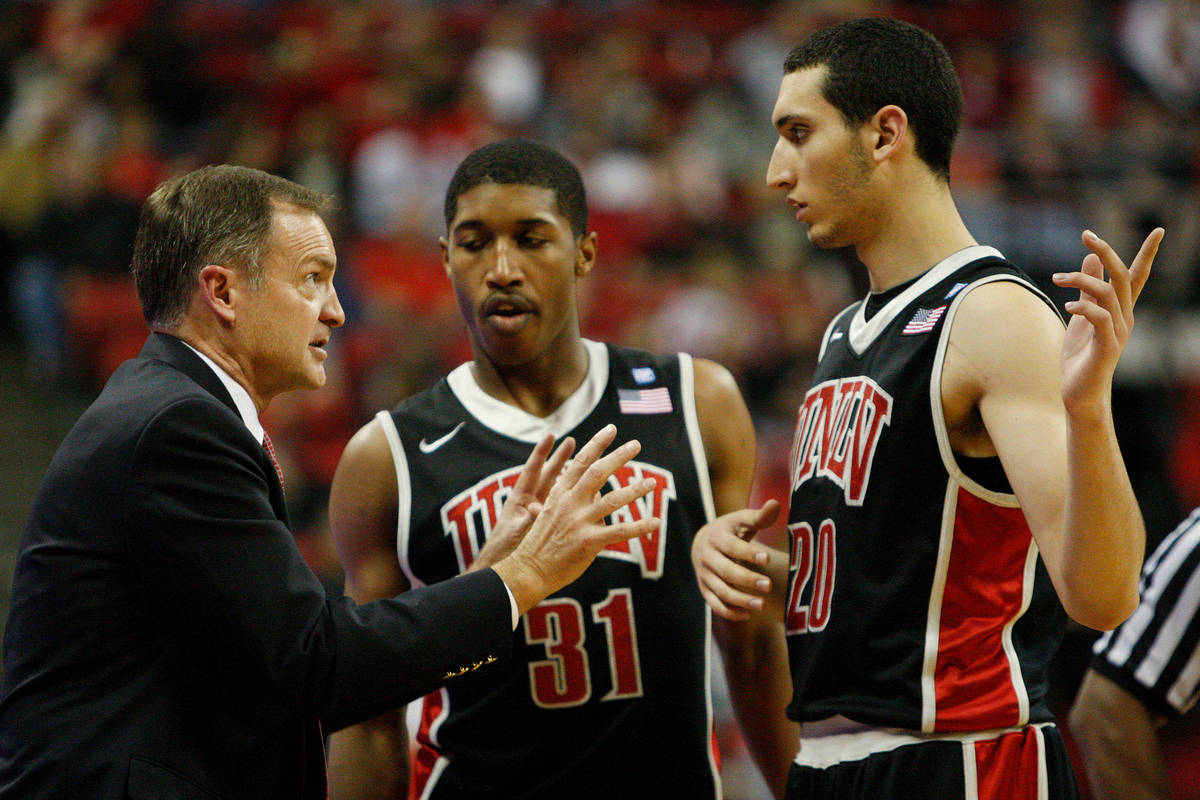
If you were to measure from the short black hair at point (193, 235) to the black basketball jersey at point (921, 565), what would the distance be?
128 cm

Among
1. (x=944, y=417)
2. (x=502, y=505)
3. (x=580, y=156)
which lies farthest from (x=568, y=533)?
(x=580, y=156)

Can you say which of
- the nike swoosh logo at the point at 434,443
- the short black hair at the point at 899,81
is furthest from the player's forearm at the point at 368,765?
the short black hair at the point at 899,81

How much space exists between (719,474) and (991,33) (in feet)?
30.9

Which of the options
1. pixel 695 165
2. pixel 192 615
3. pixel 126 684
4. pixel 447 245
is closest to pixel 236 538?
pixel 192 615

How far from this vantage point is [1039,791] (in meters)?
2.46

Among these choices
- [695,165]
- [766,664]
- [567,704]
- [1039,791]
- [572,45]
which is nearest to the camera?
[1039,791]

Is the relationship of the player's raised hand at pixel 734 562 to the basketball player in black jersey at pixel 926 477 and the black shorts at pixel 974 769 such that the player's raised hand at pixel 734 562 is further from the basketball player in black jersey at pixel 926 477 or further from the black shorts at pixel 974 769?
the black shorts at pixel 974 769

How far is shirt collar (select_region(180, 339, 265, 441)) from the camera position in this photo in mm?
2529

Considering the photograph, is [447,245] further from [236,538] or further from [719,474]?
[236,538]

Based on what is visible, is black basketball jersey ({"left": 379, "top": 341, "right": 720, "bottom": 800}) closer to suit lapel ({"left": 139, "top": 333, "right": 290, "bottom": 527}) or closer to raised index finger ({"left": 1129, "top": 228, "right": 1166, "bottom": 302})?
suit lapel ({"left": 139, "top": 333, "right": 290, "bottom": 527})

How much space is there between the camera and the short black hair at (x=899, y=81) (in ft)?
8.93

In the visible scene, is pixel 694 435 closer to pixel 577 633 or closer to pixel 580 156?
pixel 577 633

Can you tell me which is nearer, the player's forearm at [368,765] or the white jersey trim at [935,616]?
the white jersey trim at [935,616]

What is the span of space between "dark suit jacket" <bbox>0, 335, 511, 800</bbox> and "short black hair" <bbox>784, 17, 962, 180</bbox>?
1440 millimetres
